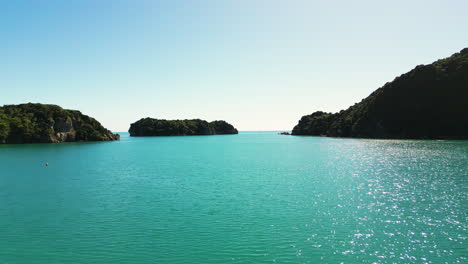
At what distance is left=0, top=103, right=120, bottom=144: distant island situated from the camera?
16099 centimetres

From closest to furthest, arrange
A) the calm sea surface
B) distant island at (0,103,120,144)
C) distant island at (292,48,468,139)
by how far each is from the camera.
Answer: the calm sea surface < distant island at (292,48,468,139) < distant island at (0,103,120,144)

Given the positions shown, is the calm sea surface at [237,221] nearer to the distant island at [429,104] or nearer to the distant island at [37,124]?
the distant island at [429,104]

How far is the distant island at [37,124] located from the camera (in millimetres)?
160988

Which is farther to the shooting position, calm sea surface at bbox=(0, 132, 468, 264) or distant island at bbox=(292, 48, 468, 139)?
distant island at bbox=(292, 48, 468, 139)

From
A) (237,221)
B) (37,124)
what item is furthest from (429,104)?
(37,124)

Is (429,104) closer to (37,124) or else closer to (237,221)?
(237,221)

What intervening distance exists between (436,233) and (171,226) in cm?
2257

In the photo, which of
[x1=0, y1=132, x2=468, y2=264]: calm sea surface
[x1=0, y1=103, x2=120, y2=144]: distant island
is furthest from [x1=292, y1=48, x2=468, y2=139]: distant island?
[x1=0, y1=103, x2=120, y2=144]: distant island

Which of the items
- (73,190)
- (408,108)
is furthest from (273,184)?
(408,108)

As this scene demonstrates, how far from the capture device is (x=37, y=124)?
563ft

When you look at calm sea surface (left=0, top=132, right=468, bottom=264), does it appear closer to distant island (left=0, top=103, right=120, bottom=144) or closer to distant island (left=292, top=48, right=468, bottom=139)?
distant island (left=292, top=48, right=468, bottom=139)

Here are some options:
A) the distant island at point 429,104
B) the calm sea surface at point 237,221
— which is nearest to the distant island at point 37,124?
the calm sea surface at point 237,221

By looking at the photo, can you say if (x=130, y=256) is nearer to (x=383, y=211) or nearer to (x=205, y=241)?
(x=205, y=241)

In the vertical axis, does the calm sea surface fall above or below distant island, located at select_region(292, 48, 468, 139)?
below
